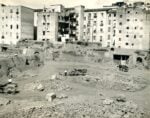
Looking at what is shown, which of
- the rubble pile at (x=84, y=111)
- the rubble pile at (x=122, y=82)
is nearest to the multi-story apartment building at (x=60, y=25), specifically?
the rubble pile at (x=122, y=82)

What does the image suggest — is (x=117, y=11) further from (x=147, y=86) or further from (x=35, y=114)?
(x=35, y=114)

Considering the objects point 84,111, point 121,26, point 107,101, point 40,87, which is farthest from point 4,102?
point 121,26

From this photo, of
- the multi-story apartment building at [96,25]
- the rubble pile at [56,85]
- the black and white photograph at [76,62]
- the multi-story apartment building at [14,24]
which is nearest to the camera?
the black and white photograph at [76,62]

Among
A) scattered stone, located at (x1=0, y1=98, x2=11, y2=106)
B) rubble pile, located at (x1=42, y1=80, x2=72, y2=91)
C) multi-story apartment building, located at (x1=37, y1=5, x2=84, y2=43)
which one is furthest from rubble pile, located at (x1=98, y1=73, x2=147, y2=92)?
multi-story apartment building, located at (x1=37, y1=5, x2=84, y2=43)

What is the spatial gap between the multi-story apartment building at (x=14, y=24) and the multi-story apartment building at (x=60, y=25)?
4.11 metres

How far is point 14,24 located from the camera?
97.9 m

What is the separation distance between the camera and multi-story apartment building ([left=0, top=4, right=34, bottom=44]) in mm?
97250

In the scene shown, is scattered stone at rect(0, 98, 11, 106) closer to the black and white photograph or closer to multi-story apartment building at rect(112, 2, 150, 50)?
the black and white photograph

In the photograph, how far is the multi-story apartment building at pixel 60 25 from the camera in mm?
99188

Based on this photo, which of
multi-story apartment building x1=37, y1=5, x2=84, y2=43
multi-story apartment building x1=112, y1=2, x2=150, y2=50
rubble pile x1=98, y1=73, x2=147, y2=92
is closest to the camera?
rubble pile x1=98, y1=73, x2=147, y2=92

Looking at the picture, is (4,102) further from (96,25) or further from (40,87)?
(96,25)

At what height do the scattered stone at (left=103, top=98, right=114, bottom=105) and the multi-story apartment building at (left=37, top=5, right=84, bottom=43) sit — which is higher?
the multi-story apartment building at (left=37, top=5, right=84, bottom=43)

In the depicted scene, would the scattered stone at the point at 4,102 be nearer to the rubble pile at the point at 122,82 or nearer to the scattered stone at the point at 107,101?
the scattered stone at the point at 107,101

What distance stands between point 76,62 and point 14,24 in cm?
2951
